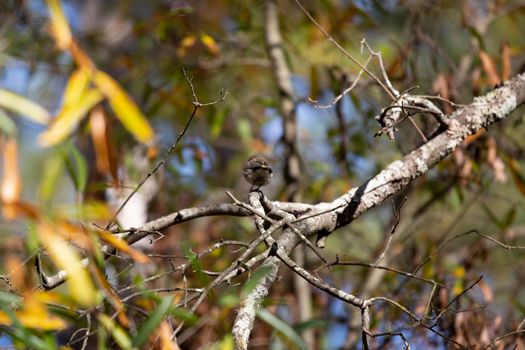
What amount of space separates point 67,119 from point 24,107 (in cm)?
5

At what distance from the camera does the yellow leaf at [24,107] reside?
2.67 feet

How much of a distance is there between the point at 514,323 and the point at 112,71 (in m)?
2.49

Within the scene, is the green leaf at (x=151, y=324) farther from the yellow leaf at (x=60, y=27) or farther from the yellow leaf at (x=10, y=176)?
the yellow leaf at (x=60, y=27)

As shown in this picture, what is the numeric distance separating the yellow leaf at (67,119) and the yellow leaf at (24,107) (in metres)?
0.02

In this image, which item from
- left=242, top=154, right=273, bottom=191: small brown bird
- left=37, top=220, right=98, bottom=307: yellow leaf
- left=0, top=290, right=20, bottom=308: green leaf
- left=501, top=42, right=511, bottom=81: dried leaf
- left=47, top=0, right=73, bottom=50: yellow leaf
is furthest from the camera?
left=501, top=42, right=511, bottom=81: dried leaf

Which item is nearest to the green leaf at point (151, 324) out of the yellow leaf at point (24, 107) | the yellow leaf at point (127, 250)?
the yellow leaf at point (127, 250)

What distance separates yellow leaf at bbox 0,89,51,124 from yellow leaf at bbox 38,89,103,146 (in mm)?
16

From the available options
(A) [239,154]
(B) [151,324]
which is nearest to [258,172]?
(B) [151,324]

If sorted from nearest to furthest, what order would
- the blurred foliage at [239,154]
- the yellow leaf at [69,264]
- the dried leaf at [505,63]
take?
1. the yellow leaf at [69,264]
2. the blurred foliage at [239,154]
3. the dried leaf at [505,63]

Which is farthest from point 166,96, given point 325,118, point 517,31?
point 517,31

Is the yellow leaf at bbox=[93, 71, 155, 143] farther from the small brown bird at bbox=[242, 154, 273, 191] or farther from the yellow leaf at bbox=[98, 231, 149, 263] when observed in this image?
the small brown bird at bbox=[242, 154, 273, 191]

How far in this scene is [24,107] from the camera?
2.73 ft

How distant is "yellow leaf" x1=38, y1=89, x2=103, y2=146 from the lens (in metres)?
0.82

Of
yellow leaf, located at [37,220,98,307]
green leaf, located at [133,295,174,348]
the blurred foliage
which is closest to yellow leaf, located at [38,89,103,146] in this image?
the blurred foliage
